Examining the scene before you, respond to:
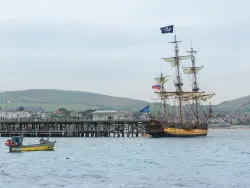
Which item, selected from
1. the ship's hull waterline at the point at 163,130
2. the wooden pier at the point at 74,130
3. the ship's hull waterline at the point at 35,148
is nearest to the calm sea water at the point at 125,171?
the ship's hull waterline at the point at 35,148

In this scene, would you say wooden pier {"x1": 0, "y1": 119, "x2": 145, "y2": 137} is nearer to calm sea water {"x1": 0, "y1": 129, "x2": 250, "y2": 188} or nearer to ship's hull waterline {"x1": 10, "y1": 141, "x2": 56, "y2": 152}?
ship's hull waterline {"x1": 10, "y1": 141, "x2": 56, "y2": 152}

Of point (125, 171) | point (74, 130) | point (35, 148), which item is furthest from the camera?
point (74, 130)

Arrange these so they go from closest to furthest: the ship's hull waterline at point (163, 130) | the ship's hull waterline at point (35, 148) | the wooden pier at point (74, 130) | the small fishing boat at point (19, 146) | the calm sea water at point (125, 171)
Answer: the calm sea water at point (125, 171) < the small fishing boat at point (19, 146) < the ship's hull waterline at point (35, 148) < the ship's hull waterline at point (163, 130) < the wooden pier at point (74, 130)

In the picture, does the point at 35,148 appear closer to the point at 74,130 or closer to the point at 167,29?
the point at 167,29

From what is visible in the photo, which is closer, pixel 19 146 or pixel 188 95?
pixel 19 146

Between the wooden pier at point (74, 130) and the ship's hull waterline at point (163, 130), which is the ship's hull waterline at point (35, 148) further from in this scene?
the wooden pier at point (74, 130)

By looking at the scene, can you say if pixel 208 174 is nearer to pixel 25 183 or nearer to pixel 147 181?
pixel 147 181

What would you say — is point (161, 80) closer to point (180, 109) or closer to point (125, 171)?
point (180, 109)

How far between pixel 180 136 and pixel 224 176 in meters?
84.0

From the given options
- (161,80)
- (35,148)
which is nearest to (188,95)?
(161,80)

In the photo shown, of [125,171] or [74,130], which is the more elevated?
[74,130]

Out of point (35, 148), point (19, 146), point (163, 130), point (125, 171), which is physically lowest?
point (125, 171)

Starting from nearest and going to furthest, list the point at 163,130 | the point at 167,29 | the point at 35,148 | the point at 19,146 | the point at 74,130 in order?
the point at 19,146, the point at 35,148, the point at 167,29, the point at 163,130, the point at 74,130

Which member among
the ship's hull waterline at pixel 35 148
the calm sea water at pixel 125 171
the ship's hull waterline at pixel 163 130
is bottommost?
the calm sea water at pixel 125 171
